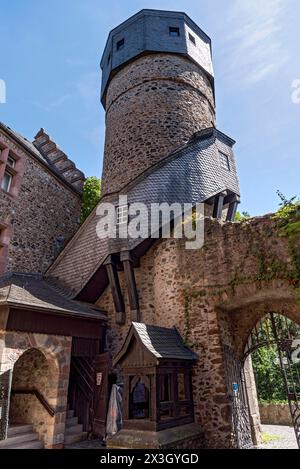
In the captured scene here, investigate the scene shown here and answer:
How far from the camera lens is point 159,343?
7148mm

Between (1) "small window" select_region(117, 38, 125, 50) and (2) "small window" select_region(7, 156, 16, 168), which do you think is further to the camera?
(1) "small window" select_region(117, 38, 125, 50)

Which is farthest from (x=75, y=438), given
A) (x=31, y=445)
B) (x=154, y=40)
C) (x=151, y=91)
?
(x=154, y=40)

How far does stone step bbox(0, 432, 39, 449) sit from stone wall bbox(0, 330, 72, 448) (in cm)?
18

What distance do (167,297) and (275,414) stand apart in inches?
382

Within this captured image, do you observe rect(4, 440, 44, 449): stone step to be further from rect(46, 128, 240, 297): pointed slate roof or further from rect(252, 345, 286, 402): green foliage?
rect(252, 345, 286, 402): green foliage

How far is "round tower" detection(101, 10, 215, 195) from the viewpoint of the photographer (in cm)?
1284

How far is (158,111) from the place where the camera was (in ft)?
43.6

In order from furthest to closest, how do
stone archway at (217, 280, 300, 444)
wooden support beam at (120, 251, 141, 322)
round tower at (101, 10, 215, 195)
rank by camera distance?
round tower at (101, 10, 215, 195)
wooden support beam at (120, 251, 141, 322)
stone archway at (217, 280, 300, 444)

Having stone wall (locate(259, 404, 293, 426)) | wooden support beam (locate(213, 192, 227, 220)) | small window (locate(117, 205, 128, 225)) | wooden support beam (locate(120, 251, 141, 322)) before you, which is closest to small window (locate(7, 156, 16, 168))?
small window (locate(117, 205, 128, 225))

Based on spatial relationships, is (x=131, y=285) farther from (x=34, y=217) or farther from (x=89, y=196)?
(x=89, y=196)

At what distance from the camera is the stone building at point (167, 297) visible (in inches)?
272

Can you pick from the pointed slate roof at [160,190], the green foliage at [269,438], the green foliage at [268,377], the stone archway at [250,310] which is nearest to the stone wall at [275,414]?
the green foliage at [268,377]

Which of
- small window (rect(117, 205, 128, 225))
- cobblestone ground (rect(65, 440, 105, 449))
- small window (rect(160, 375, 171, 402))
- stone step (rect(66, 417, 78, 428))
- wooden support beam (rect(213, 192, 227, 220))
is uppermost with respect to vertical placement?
wooden support beam (rect(213, 192, 227, 220))

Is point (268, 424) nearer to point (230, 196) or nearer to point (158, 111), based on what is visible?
point (230, 196)
